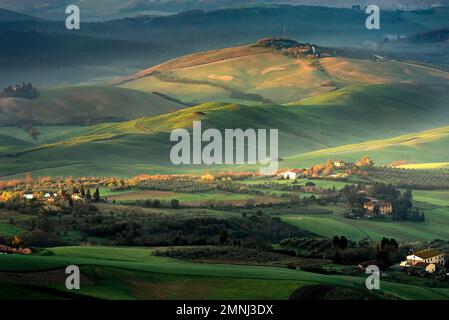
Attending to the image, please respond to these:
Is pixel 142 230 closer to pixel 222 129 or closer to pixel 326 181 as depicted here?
pixel 326 181

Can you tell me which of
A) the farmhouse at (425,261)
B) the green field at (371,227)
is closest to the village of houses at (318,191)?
the farmhouse at (425,261)

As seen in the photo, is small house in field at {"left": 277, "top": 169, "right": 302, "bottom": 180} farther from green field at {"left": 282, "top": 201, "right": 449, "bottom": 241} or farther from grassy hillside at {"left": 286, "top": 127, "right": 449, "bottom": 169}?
green field at {"left": 282, "top": 201, "right": 449, "bottom": 241}

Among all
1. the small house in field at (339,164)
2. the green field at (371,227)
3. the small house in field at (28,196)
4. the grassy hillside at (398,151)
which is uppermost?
the grassy hillside at (398,151)

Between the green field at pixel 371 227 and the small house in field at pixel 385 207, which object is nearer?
the green field at pixel 371 227

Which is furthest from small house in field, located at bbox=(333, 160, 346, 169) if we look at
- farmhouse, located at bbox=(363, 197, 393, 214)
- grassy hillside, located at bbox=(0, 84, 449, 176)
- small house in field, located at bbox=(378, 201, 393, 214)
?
small house in field, located at bbox=(378, 201, 393, 214)

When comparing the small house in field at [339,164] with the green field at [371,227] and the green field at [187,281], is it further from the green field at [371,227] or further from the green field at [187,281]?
the green field at [187,281]
